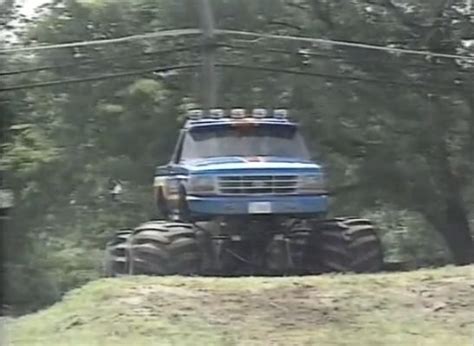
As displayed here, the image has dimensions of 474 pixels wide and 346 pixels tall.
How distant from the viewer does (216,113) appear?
4.42 metres

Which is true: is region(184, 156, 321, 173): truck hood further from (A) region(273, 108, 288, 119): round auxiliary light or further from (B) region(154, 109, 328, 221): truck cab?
(A) region(273, 108, 288, 119): round auxiliary light

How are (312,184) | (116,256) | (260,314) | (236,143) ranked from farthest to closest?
1. (312,184)
2. (236,143)
3. (116,256)
4. (260,314)

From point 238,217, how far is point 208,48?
1011 mm

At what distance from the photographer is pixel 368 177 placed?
194 inches

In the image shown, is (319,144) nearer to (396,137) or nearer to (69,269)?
(396,137)

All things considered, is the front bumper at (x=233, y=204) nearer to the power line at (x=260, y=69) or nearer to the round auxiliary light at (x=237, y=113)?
the round auxiliary light at (x=237, y=113)

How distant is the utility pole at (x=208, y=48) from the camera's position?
15.2 feet

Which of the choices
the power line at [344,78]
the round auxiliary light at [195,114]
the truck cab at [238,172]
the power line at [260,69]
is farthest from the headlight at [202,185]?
the power line at [344,78]

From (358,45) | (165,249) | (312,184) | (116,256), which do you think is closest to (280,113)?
(312,184)

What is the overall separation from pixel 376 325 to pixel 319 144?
1835 millimetres

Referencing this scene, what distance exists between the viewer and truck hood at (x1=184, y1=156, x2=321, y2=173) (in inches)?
160

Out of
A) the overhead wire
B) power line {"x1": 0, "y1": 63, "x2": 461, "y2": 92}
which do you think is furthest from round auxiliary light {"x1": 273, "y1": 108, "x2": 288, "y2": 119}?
the overhead wire

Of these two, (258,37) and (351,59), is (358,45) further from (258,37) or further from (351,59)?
(258,37)

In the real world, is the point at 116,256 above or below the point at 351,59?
below
